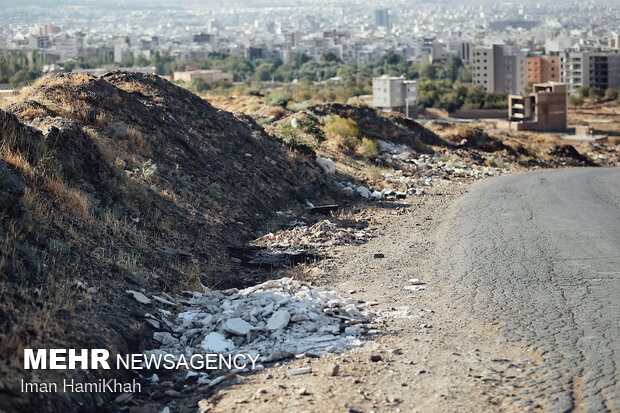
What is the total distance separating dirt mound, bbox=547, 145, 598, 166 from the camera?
37062mm

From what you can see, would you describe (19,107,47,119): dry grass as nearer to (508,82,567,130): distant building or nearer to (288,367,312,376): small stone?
(288,367,312,376): small stone

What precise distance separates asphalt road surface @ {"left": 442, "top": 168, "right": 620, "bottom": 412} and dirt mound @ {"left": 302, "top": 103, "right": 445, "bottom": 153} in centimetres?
1459

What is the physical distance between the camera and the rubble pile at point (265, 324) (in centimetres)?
731

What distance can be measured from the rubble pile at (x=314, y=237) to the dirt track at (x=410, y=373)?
3.47 metres

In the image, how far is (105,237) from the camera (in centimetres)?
956

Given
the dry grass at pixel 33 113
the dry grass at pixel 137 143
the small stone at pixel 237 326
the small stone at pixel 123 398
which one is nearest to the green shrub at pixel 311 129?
the dry grass at pixel 137 143

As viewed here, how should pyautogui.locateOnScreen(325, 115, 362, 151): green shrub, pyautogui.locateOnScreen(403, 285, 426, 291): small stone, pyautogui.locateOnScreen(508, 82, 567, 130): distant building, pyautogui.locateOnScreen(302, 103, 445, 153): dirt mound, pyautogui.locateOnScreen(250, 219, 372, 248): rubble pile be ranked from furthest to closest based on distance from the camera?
pyautogui.locateOnScreen(508, 82, 567, 130): distant building, pyautogui.locateOnScreen(302, 103, 445, 153): dirt mound, pyautogui.locateOnScreen(325, 115, 362, 151): green shrub, pyautogui.locateOnScreen(250, 219, 372, 248): rubble pile, pyautogui.locateOnScreen(403, 285, 426, 291): small stone

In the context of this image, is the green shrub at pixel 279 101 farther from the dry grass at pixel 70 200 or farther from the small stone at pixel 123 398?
the small stone at pixel 123 398

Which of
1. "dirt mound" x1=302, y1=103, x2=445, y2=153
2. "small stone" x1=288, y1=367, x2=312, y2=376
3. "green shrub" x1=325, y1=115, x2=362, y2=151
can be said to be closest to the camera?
"small stone" x1=288, y1=367, x2=312, y2=376

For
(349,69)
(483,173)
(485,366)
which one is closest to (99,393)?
(485,366)

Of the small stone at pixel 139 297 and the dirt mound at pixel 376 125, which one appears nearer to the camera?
the small stone at pixel 139 297

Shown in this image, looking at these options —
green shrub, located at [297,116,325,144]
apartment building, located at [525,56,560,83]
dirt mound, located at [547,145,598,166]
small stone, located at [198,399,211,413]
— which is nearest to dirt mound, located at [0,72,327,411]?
small stone, located at [198,399,211,413]

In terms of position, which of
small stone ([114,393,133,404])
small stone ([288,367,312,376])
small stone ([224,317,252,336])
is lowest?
small stone ([114,393,133,404])

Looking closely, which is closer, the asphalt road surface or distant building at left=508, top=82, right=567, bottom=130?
the asphalt road surface
